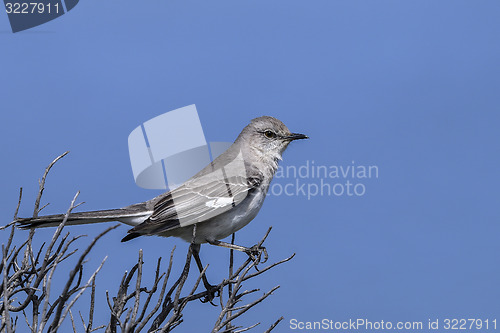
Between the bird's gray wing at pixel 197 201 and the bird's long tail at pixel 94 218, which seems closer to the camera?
the bird's long tail at pixel 94 218

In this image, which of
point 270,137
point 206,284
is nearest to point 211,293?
point 206,284

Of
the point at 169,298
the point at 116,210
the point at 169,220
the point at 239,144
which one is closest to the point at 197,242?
the point at 169,220

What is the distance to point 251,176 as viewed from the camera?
4.70 m

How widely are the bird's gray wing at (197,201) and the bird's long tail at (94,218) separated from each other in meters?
0.13

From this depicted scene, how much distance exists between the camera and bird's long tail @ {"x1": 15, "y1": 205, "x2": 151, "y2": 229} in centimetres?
359

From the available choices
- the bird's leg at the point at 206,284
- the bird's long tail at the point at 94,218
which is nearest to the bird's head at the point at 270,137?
the bird's leg at the point at 206,284

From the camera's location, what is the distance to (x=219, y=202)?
4.40m

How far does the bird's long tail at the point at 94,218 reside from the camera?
3.59m

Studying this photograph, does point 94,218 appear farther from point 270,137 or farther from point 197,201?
point 270,137

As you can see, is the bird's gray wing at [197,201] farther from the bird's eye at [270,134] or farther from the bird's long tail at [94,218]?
the bird's eye at [270,134]

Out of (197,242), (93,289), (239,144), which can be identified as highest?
(239,144)

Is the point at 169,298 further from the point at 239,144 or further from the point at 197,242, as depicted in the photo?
the point at 239,144

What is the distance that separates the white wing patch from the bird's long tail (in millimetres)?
502

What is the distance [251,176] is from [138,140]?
1.07m
